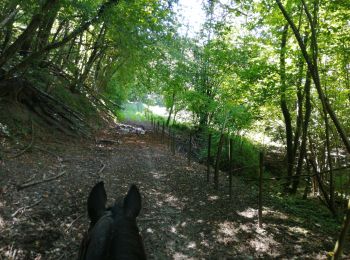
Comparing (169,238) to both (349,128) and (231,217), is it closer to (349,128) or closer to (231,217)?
(231,217)

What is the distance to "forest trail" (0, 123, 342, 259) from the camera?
17.5ft

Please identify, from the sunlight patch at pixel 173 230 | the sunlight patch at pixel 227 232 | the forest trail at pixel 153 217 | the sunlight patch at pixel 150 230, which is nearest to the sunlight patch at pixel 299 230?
the forest trail at pixel 153 217

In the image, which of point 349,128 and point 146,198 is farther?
point 349,128

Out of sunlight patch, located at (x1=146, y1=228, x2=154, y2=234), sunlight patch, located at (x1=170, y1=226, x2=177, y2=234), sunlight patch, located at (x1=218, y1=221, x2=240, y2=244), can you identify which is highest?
sunlight patch, located at (x1=218, y1=221, x2=240, y2=244)

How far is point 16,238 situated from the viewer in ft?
16.3

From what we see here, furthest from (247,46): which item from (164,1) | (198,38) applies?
(198,38)

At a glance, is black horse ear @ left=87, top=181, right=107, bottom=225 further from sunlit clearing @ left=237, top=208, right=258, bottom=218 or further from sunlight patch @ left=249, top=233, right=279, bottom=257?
sunlit clearing @ left=237, top=208, right=258, bottom=218

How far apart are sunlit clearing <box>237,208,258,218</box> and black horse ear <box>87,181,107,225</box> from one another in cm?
555

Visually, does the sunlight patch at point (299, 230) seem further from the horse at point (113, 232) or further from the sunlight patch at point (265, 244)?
the horse at point (113, 232)

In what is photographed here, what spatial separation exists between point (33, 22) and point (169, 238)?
6255 millimetres

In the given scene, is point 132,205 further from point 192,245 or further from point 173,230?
point 173,230

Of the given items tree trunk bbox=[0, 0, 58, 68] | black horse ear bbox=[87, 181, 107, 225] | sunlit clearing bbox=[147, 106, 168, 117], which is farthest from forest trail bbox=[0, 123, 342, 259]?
sunlit clearing bbox=[147, 106, 168, 117]

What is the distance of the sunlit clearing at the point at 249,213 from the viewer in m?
7.50

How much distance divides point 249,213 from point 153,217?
2494 mm
